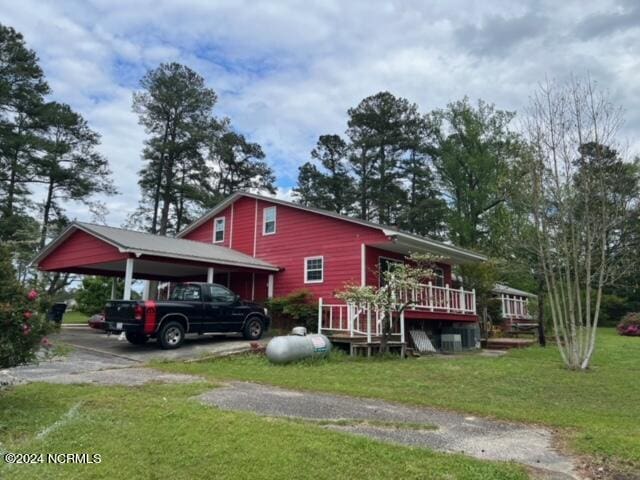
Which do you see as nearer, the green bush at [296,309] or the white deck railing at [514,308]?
the green bush at [296,309]

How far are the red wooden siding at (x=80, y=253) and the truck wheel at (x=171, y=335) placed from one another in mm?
2847

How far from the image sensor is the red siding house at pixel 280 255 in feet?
51.1

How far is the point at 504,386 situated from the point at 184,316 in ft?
26.9

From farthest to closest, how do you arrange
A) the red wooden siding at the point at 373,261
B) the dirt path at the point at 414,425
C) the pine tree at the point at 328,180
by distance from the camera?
1. the pine tree at the point at 328,180
2. the red wooden siding at the point at 373,261
3. the dirt path at the point at 414,425

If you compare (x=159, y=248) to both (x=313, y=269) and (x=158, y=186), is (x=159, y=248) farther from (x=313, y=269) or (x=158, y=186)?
(x=158, y=186)

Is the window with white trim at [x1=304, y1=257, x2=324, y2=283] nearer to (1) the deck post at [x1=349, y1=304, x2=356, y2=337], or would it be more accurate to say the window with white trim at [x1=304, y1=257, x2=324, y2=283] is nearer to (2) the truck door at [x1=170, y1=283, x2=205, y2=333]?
(1) the deck post at [x1=349, y1=304, x2=356, y2=337]

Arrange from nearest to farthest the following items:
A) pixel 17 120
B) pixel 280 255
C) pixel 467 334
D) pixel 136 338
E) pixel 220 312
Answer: pixel 136 338 < pixel 220 312 < pixel 467 334 < pixel 280 255 < pixel 17 120

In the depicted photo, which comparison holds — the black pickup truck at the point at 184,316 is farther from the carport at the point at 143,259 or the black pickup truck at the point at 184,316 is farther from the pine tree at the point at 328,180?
the pine tree at the point at 328,180

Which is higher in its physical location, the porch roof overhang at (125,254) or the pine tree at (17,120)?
the pine tree at (17,120)

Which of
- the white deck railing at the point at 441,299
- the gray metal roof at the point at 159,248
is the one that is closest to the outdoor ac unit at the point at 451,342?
the white deck railing at the point at 441,299

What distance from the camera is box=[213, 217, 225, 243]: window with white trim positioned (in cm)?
2150

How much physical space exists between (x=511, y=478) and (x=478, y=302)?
1936cm

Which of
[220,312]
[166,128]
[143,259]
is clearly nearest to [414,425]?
[220,312]

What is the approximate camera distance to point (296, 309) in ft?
53.5
